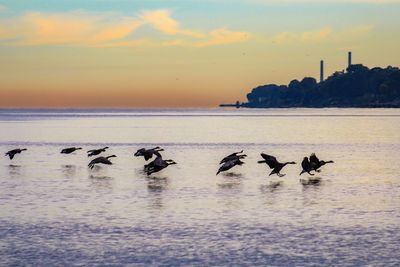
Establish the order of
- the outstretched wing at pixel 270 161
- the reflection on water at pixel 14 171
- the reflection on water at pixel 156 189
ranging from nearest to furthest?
the reflection on water at pixel 156 189 < the outstretched wing at pixel 270 161 < the reflection on water at pixel 14 171

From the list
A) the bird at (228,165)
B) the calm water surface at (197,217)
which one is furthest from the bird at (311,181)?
the bird at (228,165)

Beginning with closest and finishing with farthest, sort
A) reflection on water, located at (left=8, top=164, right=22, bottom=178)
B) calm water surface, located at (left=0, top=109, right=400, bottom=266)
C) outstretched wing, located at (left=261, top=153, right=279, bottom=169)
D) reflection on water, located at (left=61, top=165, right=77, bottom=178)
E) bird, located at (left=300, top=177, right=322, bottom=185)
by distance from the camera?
calm water surface, located at (left=0, top=109, right=400, bottom=266) → bird, located at (left=300, top=177, right=322, bottom=185) → outstretched wing, located at (left=261, top=153, right=279, bottom=169) → reflection on water, located at (left=8, top=164, right=22, bottom=178) → reflection on water, located at (left=61, top=165, right=77, bottom=178)

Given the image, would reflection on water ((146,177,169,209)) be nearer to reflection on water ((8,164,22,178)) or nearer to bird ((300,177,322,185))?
bird ((300,177,322,185))

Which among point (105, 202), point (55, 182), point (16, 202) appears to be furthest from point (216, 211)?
point (55, 182)

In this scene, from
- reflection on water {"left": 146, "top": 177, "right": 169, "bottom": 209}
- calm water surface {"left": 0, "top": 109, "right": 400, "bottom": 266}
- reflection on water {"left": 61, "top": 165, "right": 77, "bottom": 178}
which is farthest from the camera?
reflection on water {"left": 61, "top": 165, "right": 77, "bottom": 178}

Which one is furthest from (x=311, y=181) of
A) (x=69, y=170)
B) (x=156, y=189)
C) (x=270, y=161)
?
(x=69, y=170)

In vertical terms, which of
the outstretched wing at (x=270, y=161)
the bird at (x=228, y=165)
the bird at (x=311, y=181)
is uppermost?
the outstretched wing at (x=270, y=161)

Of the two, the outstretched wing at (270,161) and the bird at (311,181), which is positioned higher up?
the outstretched wing at (270,161)

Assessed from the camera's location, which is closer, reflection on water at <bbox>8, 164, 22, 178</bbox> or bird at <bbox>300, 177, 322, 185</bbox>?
bird at <bbox>300, 177, 322, 185</bbox>

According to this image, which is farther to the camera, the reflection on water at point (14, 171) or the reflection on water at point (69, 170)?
the reflection on water at point (69, 170)

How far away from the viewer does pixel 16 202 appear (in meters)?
26.0

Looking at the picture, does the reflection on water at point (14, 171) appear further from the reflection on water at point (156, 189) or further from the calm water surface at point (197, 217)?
the reflection on water at point (156, 189)

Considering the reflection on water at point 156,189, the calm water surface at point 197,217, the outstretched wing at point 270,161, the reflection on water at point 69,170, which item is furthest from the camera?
the reflection on water at point 69,170

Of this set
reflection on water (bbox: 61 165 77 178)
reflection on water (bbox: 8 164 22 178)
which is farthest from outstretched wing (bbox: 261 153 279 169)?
reflection on water (bbox: 8 164 22 178)
